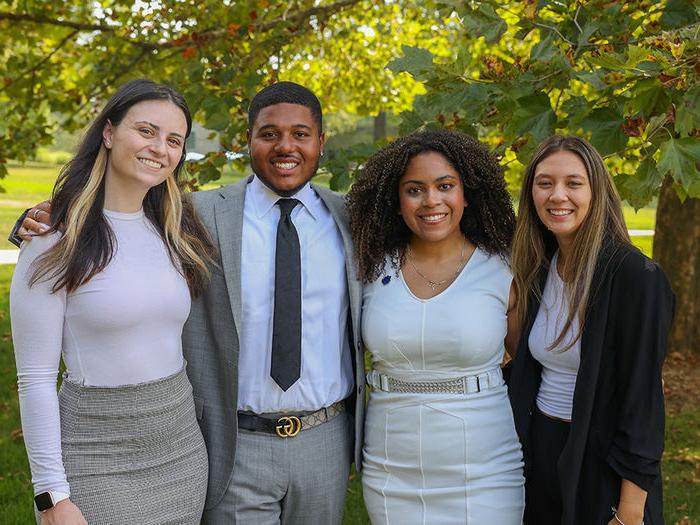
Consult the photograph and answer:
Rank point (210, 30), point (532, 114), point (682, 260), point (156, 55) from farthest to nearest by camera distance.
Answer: point (682, 260) < point (156, 55) < point (210, 30) < point (532, 114)

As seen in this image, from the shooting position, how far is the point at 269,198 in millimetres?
3217

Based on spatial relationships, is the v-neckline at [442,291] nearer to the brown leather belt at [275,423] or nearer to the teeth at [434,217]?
the teeth at [434,217]

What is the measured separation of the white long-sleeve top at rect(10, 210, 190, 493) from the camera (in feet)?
8.18

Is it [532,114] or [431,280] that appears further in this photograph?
[532,114]

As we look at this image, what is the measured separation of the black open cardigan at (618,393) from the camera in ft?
8.86

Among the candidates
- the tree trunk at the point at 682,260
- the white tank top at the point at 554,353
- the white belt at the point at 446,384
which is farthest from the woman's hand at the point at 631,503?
the tree trunk at the point at 682,260

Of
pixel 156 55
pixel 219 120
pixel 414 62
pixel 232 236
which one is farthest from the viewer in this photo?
pixel 156 55

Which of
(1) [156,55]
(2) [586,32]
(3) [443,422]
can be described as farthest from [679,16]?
(1) [156,55]

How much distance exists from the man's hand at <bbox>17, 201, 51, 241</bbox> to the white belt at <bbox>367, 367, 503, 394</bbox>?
1.35 metres

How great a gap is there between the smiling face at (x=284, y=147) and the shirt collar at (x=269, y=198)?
59mm

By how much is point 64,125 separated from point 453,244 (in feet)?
16.7

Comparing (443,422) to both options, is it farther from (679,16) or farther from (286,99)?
(679,16)

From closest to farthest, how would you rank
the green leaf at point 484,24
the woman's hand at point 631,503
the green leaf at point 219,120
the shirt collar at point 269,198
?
1. the woman's hand at point 631,503
2. the shirt collar at point 269,198
3. the green leaf at point 484,24
4. the green leaf at point 219,120

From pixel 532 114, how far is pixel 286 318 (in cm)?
150
